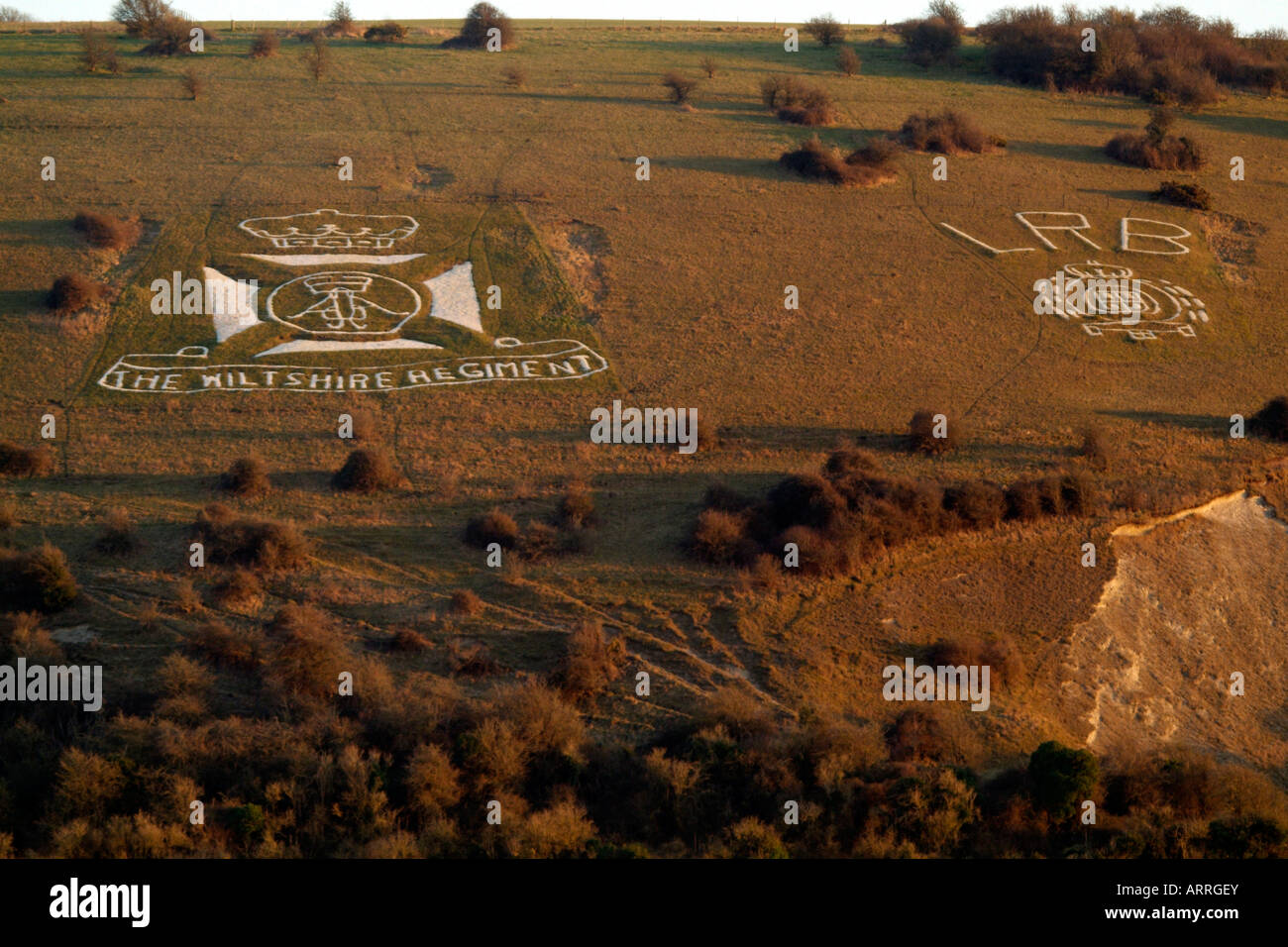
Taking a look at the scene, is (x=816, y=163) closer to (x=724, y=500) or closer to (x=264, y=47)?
(x=724, y=500)

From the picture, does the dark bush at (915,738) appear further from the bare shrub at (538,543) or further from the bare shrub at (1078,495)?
the bare shrub at (1078,495)

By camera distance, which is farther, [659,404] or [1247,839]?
[659,404]

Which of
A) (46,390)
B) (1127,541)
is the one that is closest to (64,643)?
(46,390)

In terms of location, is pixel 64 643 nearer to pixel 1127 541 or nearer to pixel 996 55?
pixel 1127 541

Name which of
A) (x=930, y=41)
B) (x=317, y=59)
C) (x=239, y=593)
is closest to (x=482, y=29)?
(x=317, y=59)

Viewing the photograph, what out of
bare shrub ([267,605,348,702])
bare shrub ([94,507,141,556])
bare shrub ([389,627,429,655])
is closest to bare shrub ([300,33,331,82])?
bare shrub ([94,507,141,556])
